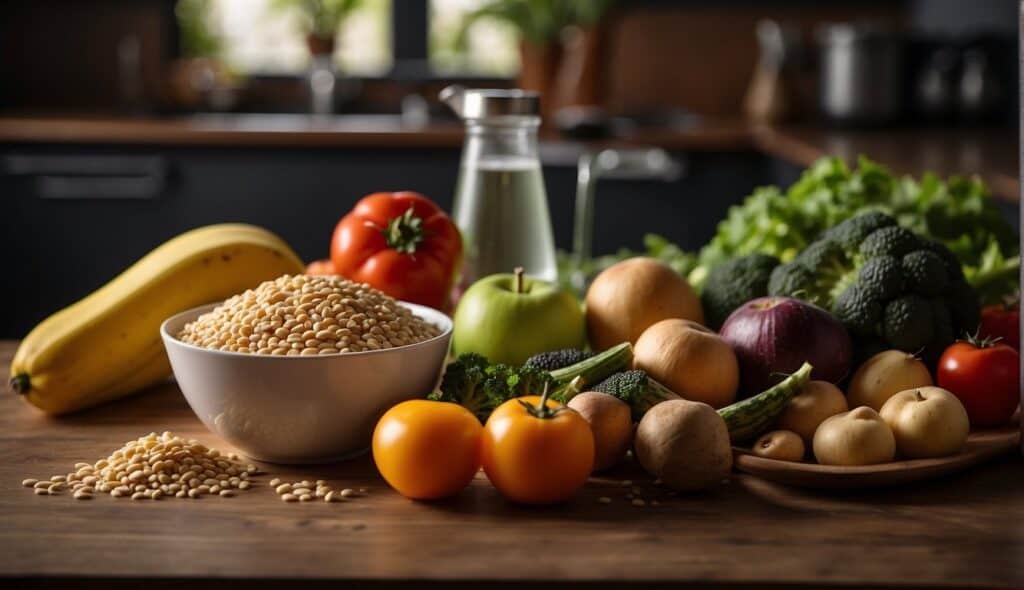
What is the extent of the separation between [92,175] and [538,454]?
2.98 metres

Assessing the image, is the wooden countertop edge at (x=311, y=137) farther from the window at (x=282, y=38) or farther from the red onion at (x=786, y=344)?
the red onion at (x=786, y=344)

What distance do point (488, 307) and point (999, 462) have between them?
1.59 feet

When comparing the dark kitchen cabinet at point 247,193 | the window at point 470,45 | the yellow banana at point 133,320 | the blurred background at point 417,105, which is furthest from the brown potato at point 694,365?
the window at point 470,45

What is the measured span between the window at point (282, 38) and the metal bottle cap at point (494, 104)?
3.10m

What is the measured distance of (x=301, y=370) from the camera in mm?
933

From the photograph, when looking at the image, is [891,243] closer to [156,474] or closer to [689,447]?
[689,447]

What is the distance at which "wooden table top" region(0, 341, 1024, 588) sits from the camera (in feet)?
2.47

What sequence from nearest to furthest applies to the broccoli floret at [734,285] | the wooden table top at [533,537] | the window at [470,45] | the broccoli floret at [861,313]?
1. the wooden table top at [533,537]
2. the broccoli floret at [861,313]
3. the broccoli floret at [734,285]
4. the window at [470,45]

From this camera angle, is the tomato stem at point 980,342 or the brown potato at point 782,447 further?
the tomato stem at point 980,342

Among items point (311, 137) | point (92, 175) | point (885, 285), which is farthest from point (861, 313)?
point (92, 175)

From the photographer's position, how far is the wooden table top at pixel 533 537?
0.75 m

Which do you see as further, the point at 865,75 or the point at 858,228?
the point at 865,75

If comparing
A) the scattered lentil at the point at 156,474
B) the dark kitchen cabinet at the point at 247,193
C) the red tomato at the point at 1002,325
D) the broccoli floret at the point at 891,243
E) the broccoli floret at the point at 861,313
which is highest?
the broccoli floret at the point at 891,243

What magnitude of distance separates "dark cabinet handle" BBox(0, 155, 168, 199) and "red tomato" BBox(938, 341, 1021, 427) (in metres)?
2.85
